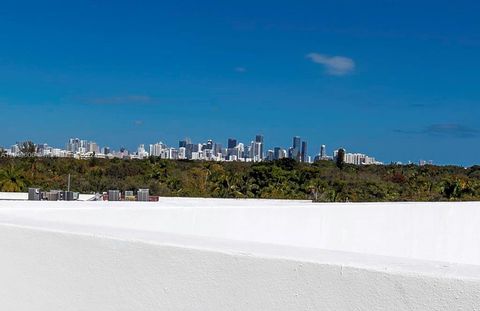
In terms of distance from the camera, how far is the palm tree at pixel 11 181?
621 inches

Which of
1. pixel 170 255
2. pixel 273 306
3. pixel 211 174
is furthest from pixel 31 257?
pixel 211 174

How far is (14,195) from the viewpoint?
11.9m

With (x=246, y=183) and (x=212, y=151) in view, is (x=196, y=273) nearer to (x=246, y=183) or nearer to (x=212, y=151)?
(x=246, y=183)

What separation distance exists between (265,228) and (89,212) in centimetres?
197

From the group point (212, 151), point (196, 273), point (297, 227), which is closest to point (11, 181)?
point (297, 227)

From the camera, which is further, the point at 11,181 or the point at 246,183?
the point at 246,183

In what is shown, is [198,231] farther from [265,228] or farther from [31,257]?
[31,257]

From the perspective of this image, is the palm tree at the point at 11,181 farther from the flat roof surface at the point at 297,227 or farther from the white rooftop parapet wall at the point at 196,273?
the white rooftop parapet wall at the point at 196,273

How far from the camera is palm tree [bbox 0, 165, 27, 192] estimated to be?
15766 millimetres

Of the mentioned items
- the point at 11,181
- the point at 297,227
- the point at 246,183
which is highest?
the point at 246,183

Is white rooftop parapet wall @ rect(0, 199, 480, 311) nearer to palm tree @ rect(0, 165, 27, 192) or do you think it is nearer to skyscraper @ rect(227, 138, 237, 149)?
palm tree @ rect(0, 165, 27, 192)

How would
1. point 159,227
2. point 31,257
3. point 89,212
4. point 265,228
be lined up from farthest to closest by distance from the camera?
1. point 265,228
2. point 159,227
3. point 89,212
4. point 31,257

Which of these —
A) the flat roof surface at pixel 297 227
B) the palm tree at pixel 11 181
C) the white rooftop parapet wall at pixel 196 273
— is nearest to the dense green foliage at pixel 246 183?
the palm tree at pixel 11 181

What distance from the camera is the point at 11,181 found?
16.2m
